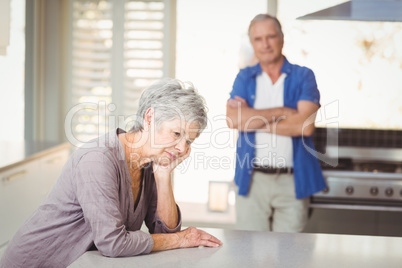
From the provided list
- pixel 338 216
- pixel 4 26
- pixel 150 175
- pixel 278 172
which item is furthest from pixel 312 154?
pixel 4 26

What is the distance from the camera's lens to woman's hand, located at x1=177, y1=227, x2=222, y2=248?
1.58m

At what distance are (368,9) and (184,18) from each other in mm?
1465

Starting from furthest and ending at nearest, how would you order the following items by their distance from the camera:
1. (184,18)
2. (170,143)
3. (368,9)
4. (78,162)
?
1. (184,18)
2. (368,9)
3. (170,143)
4. (78,162)

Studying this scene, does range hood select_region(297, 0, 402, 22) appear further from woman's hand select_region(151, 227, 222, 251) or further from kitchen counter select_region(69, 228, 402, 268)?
woman's hand select_region(151, 227, 222, 251)

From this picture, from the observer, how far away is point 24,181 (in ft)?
9.09

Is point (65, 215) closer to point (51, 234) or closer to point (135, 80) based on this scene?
point (51, 234)

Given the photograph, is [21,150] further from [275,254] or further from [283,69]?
[275,254]

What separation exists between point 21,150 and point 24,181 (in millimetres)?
259

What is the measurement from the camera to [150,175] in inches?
70.5

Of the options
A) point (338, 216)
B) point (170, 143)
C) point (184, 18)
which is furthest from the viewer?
point (184, 18)

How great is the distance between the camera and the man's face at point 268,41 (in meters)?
2.84

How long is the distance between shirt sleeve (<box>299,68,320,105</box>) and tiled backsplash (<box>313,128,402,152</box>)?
0.46 meters

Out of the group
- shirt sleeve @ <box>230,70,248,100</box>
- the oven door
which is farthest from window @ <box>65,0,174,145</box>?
the oven door

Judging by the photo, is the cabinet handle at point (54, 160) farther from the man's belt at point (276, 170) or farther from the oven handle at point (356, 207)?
the oven handle at point (356, 207)
